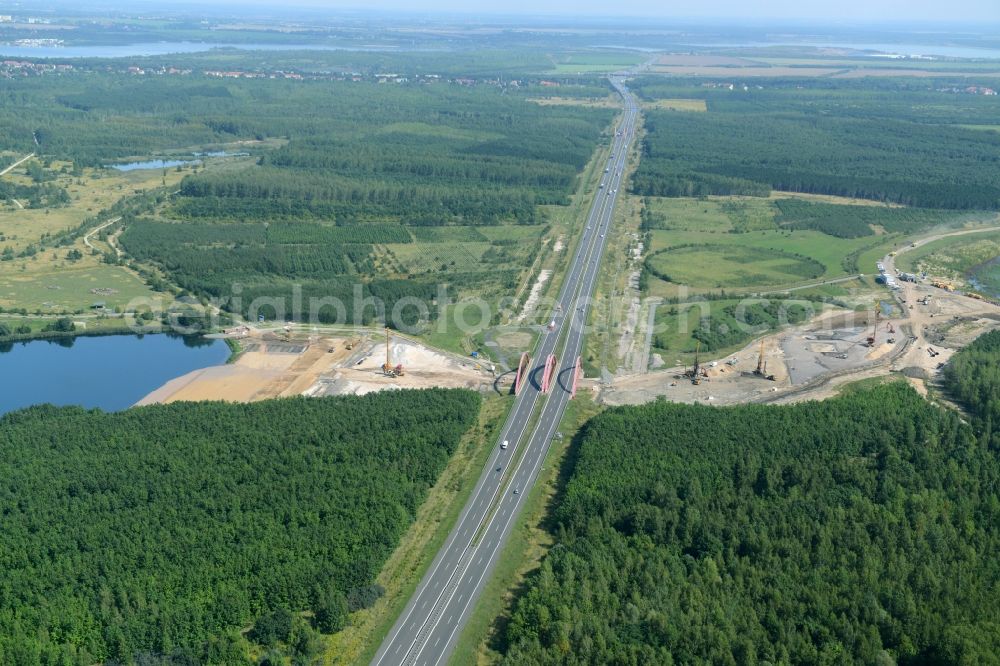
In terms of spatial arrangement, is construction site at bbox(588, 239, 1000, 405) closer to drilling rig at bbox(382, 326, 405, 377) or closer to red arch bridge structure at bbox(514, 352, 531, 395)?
red arch bridge structure at bbox(514, 352, 531, 395)

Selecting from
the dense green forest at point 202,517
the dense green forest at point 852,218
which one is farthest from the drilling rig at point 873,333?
the dense green forest at point 202,517

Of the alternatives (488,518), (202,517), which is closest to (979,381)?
(488,518)

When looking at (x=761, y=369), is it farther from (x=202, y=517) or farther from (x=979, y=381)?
(x=202, y=517)

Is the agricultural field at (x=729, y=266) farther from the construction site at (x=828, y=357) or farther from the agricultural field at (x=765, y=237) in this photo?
the construction site at (x=828, y=357)

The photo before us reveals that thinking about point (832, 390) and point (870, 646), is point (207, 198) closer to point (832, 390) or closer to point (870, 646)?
point (832, 390)

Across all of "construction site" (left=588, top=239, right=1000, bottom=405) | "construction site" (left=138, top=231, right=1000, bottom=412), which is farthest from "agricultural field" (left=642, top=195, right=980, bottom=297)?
"construction site" (left=138, top=231, right=1000, bottom=412)

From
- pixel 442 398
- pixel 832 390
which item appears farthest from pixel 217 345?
pixel 832 390
